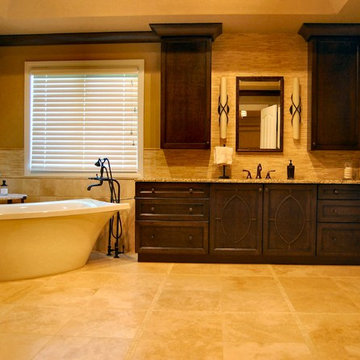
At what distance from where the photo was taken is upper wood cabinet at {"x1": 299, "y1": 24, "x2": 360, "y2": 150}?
384cm

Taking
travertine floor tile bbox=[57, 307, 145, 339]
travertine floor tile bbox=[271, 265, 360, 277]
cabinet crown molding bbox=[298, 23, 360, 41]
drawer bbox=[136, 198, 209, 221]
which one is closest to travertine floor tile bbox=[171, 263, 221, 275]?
drawer bbox=[136, 198, 209, 221]

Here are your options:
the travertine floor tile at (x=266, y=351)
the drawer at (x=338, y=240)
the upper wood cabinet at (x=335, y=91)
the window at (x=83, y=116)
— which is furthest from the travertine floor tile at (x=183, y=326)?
the upper wood cabinet at (x=335, y=91)

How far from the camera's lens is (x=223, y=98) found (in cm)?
402

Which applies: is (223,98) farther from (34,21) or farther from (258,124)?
(34,21)

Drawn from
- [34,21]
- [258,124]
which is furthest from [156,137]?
[34,21]

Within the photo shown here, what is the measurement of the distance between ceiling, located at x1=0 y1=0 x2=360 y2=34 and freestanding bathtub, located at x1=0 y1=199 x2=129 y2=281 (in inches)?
77.9

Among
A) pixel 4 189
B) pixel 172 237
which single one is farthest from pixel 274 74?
pixel 4 189

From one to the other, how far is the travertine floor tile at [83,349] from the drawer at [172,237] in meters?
1.66

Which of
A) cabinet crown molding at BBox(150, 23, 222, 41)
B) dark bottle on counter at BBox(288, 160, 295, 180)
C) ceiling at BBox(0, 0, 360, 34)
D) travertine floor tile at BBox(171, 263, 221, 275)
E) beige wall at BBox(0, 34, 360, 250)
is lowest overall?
travertine floor tile at BBox(171, 263, 221, 275)

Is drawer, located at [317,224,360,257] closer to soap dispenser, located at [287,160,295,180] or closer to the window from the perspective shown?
soap dispenser, located at [287,160,295,180]

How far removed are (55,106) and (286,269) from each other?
3.17m

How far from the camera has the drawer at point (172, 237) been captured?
365cm

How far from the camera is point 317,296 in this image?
2.77 metres

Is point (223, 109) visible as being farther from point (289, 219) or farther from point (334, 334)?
point (334, 334)
